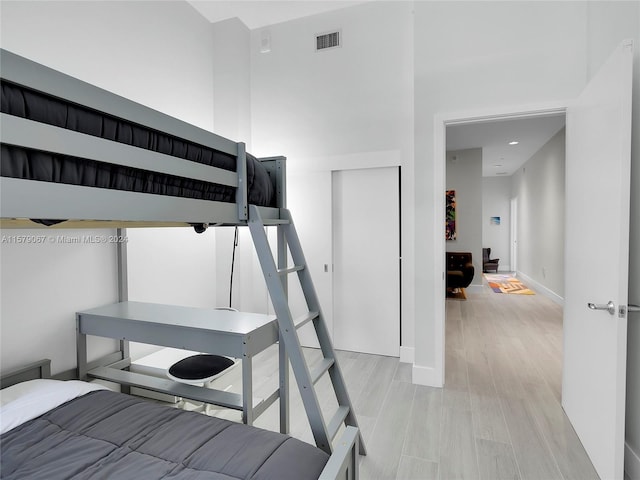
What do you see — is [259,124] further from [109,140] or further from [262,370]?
[109,140]

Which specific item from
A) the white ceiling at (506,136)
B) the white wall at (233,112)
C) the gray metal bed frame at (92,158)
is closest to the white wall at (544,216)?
the white ceiling at (506,136)

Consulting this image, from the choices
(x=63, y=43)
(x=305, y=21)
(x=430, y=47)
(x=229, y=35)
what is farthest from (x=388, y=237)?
(x=63, y=43)

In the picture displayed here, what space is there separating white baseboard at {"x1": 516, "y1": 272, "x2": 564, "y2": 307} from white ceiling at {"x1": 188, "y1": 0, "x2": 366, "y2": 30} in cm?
524

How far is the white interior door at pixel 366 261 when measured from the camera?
3.37 metres

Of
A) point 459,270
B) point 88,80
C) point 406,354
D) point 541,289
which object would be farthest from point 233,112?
point 541,289

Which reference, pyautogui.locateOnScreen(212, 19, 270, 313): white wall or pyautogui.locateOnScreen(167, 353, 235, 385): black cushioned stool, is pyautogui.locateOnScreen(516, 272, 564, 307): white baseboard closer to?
pyautogui.locateOnScreen(212, 19, 270, 313): white wall

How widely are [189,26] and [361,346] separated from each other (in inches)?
140

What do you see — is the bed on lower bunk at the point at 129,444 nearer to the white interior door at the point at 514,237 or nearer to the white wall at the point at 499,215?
the white interior door at the point at 514,237

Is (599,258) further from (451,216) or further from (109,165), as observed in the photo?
(451,216)

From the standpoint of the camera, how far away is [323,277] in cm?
360

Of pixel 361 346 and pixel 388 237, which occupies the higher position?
pixel 388 237

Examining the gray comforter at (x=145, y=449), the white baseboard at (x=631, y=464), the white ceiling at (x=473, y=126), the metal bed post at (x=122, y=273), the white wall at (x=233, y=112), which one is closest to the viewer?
the gray comforter at (x=145, y=449)

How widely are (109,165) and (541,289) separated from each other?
7292 mm

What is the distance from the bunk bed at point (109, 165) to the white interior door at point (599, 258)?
1303 millimetres
